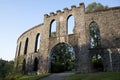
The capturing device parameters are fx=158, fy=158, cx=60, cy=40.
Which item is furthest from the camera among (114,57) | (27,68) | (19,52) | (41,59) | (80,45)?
(19,52)

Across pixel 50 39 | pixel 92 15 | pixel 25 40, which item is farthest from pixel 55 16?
pixel 25 40

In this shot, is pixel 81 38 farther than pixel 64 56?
No

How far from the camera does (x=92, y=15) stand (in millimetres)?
23766

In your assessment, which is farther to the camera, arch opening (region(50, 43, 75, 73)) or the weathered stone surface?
arch opening (region(50, 43, 75, 73))

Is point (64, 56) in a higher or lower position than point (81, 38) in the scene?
lower

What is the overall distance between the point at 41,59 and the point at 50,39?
3581mm

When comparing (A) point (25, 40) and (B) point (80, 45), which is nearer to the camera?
(B) point (80, 45)

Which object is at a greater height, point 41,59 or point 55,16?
point 55,16

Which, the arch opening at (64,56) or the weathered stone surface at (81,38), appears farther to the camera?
the arch opening at (64,56)

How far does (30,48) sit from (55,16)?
755cm

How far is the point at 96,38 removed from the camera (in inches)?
1190

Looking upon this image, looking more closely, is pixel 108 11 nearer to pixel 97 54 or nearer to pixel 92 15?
pixel 92 15

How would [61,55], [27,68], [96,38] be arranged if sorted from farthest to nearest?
[61,55] < [96,38] < [27,68]

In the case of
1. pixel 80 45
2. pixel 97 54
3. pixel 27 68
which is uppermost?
pixel 80 45
